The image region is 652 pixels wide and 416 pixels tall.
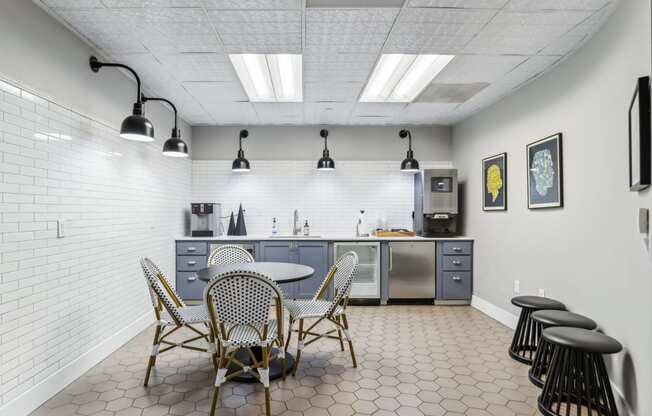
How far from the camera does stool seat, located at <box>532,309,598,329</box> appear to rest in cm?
257

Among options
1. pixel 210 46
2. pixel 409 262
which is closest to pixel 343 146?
pixel 409 262

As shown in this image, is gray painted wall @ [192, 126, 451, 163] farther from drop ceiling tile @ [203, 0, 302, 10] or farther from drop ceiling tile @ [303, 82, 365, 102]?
drop ceiling tile @ [203, 0, 302, 10]

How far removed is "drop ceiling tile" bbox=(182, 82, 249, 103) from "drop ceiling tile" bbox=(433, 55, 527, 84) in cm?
214

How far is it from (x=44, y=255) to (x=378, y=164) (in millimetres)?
4442

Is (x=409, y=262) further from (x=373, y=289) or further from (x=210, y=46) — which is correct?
(x=210, y=46)

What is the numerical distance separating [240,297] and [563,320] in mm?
2203

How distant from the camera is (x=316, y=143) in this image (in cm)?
588

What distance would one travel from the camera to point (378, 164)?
591cm

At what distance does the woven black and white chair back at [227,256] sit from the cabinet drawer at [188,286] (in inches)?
58.2

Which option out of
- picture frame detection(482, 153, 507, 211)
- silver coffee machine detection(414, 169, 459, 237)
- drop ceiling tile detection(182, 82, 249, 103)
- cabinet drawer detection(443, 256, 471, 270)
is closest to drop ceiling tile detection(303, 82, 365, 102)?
drop ceiling tile detection(182, 82, 249, 103)

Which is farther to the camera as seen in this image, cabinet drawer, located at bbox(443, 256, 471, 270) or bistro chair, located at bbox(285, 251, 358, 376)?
cabinet drawer, located at bbox(443, 256, 471, 270)

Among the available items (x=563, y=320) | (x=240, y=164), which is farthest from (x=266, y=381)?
(x=240, y=164)

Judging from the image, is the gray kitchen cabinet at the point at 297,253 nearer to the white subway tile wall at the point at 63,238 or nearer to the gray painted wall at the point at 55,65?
the white subway tile wall at the point at 63,238

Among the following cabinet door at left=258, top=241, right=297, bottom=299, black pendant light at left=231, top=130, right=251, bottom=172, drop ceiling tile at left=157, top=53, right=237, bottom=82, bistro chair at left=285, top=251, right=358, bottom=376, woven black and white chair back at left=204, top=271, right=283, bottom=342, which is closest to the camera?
→ woven black and white chair back at left=204, top=271, right=283, bottom=342
